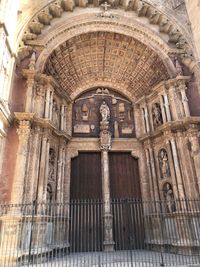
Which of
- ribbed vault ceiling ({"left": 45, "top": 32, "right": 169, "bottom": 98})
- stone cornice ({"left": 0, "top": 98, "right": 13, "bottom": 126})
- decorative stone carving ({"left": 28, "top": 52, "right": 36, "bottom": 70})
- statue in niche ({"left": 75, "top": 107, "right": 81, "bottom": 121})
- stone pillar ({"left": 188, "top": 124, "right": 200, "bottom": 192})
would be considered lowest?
stone pillar ({"left": 188, "top": 124, "right": 200, "bottom": 192})

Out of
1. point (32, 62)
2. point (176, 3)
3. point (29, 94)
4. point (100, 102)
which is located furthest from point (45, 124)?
point (176, 3)

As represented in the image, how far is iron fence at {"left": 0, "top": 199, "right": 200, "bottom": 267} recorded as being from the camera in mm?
5785

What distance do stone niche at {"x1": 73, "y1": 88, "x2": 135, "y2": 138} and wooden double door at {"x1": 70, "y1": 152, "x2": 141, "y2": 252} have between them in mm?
1010

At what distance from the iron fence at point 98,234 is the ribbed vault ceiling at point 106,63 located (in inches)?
204

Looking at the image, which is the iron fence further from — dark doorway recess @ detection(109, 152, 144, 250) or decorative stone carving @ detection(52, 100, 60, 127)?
decorative stone carving @ detection(52, 100, 60, 127)

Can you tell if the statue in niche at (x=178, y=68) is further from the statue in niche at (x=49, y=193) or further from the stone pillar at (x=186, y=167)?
the statue in niche at (x=49, y=193)

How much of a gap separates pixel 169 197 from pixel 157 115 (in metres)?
3.28

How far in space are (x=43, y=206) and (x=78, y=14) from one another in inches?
311

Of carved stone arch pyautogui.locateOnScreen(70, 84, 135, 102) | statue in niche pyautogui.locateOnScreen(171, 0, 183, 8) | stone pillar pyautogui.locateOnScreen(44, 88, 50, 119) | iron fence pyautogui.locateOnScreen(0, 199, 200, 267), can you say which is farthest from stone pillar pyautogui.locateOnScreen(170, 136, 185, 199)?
statue in niche pyautogui.locateOnScreen(171, 0, 183, 8)

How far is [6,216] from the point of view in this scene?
596cm

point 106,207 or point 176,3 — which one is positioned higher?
point 176,3

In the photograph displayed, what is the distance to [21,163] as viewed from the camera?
679cm

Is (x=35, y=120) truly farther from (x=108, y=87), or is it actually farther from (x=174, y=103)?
(x=174, y=103)

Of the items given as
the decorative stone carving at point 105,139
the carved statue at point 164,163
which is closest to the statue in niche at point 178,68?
the carved statue at point 164,163
